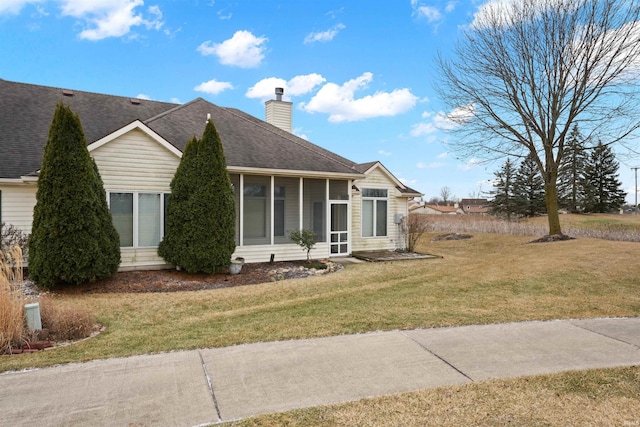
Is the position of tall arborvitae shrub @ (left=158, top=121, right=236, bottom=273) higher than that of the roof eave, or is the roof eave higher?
the roof eave

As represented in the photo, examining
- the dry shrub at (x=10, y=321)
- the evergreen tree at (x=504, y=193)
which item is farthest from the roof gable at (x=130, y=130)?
the evergreen tree at (x=504, y=193)

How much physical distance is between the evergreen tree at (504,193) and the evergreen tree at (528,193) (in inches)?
27.6

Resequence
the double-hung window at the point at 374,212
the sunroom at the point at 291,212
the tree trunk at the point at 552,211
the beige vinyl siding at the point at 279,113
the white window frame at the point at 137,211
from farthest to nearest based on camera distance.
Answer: the beige vinyl siding at the point at 279,113 → the tree trunk at the point at 552,211 → the double-hung window at the point at 374,212 → the sunroom at the point at 291,212 → the white window frame at the point at 137,211

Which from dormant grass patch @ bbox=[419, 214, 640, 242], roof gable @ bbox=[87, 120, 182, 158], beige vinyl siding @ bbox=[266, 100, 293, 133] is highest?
beige vinyl siding @ bbox=[266, 100, 293, 133]

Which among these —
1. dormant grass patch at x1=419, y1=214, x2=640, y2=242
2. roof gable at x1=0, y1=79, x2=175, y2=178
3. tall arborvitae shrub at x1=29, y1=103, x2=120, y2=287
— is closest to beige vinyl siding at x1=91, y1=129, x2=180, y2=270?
tall arborvitae shrub at x1=29, y1=103, x2=120, y2=287


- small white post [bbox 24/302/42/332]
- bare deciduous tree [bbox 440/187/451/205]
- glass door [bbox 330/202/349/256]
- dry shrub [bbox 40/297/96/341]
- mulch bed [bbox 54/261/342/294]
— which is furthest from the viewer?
bare deciduous tree [bbox 440/187/451/205]

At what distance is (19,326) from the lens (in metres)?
5.48

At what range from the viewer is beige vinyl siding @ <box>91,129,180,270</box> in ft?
37.3

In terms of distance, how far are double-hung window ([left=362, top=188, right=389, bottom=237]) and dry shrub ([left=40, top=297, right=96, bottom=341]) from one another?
497 inches

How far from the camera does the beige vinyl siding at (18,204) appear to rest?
11.2m

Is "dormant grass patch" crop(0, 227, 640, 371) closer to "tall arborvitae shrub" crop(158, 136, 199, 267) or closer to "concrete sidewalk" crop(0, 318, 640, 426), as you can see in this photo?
"concrete sidewalk" crop(0, 318, 640, 426)

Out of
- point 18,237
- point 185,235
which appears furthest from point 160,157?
point 18,237

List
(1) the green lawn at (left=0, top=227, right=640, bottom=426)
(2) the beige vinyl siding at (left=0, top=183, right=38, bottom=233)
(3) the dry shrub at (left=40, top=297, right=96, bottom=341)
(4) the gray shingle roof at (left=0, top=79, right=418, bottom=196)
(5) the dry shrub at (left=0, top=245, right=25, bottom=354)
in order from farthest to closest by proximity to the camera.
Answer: (4) the gray shingle roof at (left=0, top=79, right=418, bottom=196)
(2) the beige vinyl siding at (left=0, top=183, right=38, bottom=233)
(3) the dry shrub at (left=40, top=297, right=96, bottom=341)
(5) the dry shrub at (left=0, top=245, right=25, bottom=354)
(1) the green lawn at (left=0, top=227, right=640, bottom=426)

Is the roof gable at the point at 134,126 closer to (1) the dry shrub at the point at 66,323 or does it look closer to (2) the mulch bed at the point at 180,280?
(2) the mulch bed at the point at 180,280
